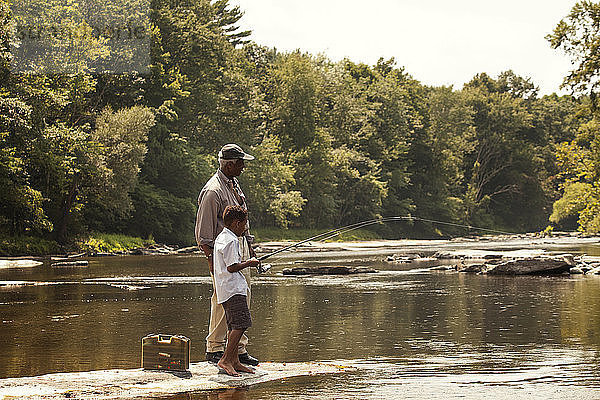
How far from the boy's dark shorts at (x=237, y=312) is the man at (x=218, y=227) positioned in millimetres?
287

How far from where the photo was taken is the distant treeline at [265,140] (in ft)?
112

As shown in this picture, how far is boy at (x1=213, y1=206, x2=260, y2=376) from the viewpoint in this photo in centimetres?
703

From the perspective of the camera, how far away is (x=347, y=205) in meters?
69.3

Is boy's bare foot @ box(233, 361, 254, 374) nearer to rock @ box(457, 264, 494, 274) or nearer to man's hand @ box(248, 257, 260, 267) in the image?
man's hand @ box(248, 257, 260, 267)

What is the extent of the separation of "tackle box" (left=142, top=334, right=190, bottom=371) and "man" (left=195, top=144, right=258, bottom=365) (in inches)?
25.9

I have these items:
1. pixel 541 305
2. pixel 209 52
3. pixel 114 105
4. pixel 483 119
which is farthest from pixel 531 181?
pixel 541 305

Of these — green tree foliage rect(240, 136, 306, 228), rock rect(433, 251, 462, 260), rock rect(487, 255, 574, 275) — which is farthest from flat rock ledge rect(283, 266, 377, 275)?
green tree foliage rect(240, 136, 306, 228)

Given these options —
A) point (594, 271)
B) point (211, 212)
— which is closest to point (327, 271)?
point (594, 271)

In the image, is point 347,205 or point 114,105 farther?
point 347,205

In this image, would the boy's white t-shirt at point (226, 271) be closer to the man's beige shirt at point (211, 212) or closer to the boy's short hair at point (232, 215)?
the boy's short hair at point (232, 215)

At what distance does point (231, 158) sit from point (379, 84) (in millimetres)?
68763

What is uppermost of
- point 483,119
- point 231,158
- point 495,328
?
point 483,119

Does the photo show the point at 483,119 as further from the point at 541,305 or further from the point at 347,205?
the point at 541,305

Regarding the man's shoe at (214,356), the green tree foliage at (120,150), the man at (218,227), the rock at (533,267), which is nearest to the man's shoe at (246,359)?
the man at (218,227)
